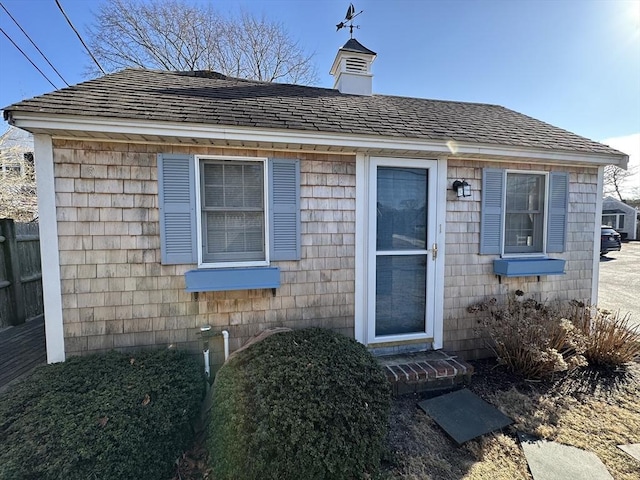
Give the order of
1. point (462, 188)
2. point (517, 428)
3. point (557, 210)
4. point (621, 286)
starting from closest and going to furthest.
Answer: point (517, 428), point (462, 188), point (557, 210), point (621, 286)

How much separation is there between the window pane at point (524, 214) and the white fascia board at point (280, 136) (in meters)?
0.34

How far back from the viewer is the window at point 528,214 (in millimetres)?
3711

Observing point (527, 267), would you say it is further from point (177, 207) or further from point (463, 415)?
point (177, 207)

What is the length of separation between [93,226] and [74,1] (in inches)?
243

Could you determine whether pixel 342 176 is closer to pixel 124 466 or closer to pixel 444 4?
pixel 124 466

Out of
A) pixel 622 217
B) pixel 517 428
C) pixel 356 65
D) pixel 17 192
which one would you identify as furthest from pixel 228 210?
pixel 622 217

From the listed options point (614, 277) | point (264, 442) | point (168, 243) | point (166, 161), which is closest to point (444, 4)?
point (166, 161)

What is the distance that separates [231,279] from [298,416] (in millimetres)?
1507

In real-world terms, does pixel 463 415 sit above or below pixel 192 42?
below

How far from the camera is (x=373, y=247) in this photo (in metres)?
3.37

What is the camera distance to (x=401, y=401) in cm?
292

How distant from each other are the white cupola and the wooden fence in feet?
19.0

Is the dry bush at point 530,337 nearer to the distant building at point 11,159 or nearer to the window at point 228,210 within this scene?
the window at point 228,210

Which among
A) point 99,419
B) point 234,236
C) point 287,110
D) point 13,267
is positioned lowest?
point 99,419
